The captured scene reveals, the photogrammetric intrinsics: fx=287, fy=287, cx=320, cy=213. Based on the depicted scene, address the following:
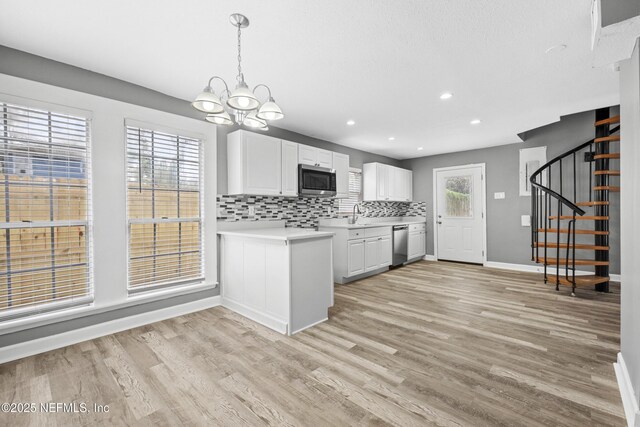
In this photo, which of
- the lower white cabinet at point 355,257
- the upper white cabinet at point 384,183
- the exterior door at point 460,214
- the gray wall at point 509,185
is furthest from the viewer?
the exterior door at point 460,214

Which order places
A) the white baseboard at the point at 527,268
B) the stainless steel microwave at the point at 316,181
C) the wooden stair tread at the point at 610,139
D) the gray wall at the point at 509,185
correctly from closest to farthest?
1. the wooden stair tread at the point at 610,139
2. the stainless steel microwave at the point at 316,181
3. the white baseboard at the point at 527,268
4. the gray wall at the point at 509,185

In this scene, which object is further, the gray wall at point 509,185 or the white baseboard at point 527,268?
the gray wall at point 509,185

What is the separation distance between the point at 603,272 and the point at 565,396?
125 inches

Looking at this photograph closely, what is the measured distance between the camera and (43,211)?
2365mm

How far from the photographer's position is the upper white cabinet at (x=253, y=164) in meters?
3.40

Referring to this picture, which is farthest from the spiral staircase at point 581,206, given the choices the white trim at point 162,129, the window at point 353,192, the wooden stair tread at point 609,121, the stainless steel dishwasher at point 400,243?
the white trim at point 162,129

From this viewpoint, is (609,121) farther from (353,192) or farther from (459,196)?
(353,192)

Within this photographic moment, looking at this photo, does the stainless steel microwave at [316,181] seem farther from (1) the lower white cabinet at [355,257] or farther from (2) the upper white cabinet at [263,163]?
(1) the lower white cabinet at [355,257]

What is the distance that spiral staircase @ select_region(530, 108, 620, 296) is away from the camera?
3.70 metres

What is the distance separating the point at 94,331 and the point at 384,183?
4.99 meters

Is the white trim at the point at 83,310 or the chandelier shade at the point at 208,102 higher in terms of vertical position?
the chandelier shade at the point at 208,102

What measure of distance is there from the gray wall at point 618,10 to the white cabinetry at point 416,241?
462 cm

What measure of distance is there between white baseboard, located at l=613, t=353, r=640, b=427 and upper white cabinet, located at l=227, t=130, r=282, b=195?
11.1ft

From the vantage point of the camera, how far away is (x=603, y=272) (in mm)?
3865
